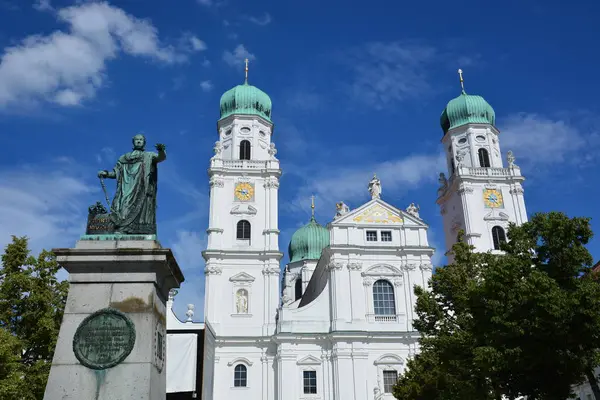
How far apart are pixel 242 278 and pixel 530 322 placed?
25851 millimetres

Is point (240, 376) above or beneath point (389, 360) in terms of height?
beneath

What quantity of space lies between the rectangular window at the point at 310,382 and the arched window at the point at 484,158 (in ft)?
70.8

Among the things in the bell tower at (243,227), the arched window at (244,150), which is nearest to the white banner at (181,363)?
the bell tower at (243,227)

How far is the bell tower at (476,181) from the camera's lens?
41.5 metres

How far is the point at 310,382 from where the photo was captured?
35.0m

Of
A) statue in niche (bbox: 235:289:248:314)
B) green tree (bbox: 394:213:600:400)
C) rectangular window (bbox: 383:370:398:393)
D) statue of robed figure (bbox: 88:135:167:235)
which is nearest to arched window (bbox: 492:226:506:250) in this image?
rectangular window (bbox: 383:370:398:393)

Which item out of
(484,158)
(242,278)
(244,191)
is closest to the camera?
(242,278)

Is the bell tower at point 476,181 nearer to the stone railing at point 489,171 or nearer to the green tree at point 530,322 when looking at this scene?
the stone railing at point 489,171

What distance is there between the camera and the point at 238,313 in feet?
123

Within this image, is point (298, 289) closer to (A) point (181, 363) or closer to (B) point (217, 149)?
(B) point (217, 149)

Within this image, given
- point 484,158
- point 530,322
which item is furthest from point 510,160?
point 530,322

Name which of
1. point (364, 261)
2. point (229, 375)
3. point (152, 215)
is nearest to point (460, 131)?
point (364, 261)

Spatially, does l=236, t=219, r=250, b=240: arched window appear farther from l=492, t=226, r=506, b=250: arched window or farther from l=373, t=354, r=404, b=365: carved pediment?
l=492, t=226, r=506, b=250: arched window

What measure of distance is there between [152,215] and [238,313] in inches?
1161
